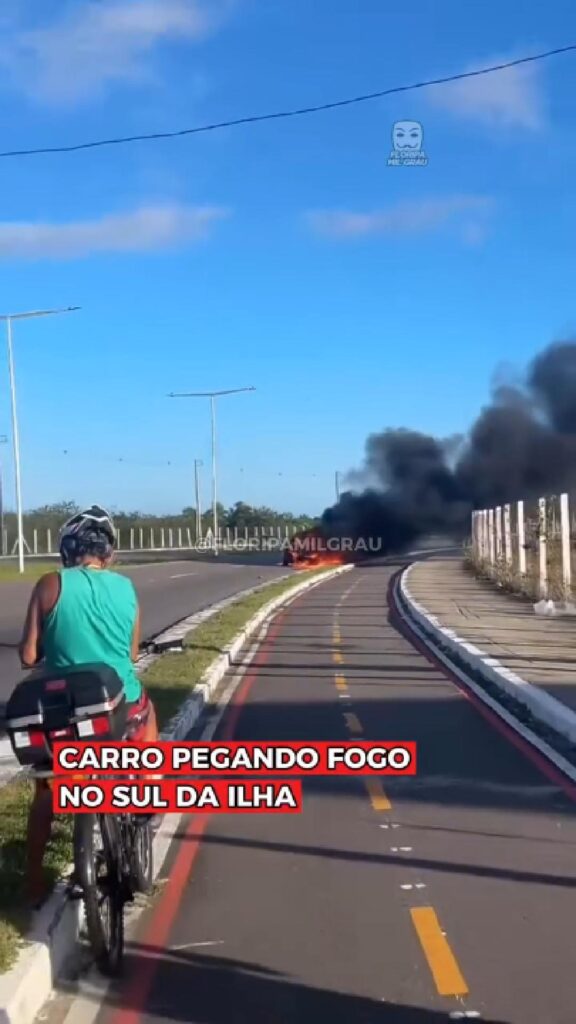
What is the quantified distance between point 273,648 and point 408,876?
42.3ft

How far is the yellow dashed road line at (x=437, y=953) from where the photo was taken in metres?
4.79

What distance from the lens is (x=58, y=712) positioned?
4.60m

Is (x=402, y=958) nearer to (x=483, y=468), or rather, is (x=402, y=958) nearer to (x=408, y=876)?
(x=408, y=876)

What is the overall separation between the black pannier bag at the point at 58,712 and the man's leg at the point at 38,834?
34 centimetres

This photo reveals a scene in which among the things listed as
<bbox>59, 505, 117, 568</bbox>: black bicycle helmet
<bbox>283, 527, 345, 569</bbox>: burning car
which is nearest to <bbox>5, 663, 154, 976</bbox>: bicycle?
<bbox>59, 505, 117, 568</bbox>: black bicycle helmet

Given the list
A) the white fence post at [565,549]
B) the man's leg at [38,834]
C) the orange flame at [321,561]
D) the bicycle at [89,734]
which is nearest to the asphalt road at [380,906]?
the bicycle at [89,734]

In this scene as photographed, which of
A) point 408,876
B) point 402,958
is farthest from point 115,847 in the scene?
point 408,876

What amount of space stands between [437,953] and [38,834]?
177cm

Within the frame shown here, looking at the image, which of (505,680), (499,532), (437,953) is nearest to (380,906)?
(437,953)

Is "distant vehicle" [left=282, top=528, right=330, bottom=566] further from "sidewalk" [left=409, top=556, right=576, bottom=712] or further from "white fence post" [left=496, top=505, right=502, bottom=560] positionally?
"white fence post" [left=496, top=505, right=502, bottom=560]

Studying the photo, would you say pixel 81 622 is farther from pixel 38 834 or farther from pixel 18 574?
pixel 18 574

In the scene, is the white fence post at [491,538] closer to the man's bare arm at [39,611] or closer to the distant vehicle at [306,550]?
the distant vehicle at [306,550]

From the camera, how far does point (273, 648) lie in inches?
760

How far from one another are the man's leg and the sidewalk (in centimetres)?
726
